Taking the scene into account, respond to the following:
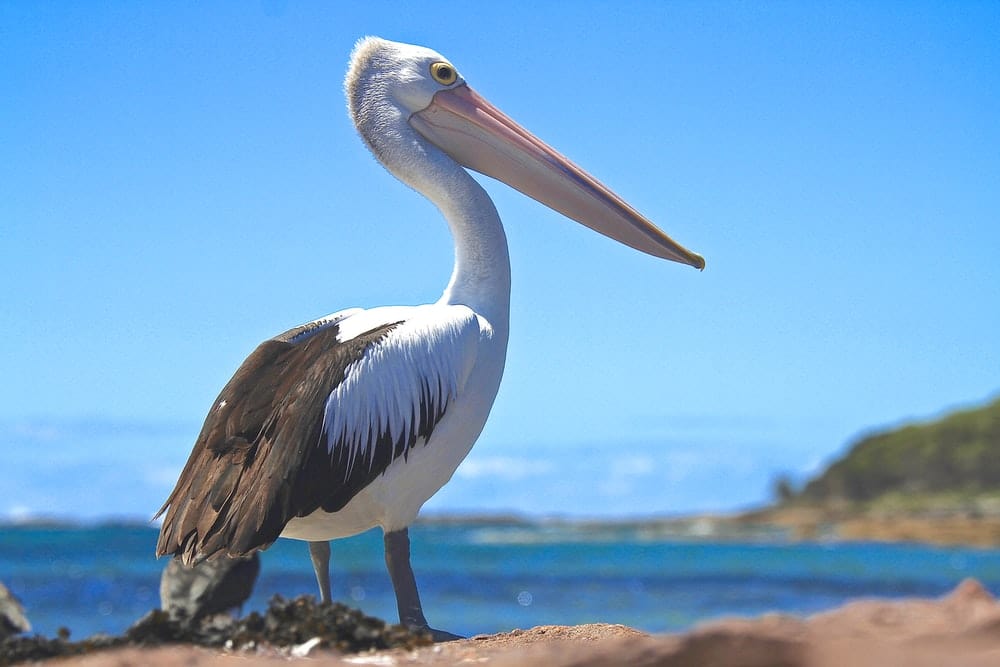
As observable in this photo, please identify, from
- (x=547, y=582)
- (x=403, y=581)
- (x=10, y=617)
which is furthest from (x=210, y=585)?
(x=547, y=582)

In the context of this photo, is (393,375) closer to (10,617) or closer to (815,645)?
(815,645)

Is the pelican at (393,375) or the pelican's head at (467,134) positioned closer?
the pelican at (393,375)

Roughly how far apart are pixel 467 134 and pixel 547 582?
23398 mm

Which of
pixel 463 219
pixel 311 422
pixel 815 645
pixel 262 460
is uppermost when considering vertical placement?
pixel 463 219

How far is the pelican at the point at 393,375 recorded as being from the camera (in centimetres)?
470

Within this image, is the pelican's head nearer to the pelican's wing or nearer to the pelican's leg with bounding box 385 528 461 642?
the pelican's wing

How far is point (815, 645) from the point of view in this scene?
2418 millimetres

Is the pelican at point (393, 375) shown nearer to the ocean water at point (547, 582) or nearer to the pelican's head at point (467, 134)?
the pelican's head at point (467, 134)

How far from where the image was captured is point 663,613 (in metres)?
20.6

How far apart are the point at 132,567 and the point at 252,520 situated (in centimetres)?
3031

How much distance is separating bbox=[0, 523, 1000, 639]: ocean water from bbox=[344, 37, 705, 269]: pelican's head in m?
12.5

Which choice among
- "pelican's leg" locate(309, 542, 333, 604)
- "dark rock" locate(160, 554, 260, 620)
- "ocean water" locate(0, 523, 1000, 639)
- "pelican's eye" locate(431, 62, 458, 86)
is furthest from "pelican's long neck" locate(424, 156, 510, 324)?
"ocean water" locate(0, 523, 1000, 639)

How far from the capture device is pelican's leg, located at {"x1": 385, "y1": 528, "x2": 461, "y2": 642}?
4930mm

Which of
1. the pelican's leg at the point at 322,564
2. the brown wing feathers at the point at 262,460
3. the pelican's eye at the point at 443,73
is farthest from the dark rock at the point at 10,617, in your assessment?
the pelican's eye at the point at 443,73
